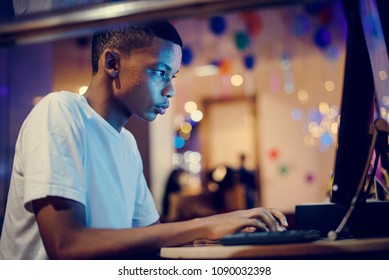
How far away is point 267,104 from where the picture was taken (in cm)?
638

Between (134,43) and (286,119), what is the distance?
5182 millimetres

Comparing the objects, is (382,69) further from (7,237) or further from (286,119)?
(286,119)

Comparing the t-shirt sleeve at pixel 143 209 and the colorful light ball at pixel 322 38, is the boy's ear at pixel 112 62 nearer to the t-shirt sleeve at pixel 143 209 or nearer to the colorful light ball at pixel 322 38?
the t-shirt sleeve at pixel 143 209

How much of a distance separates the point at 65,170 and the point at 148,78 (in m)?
0.41

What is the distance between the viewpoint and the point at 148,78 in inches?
Answer: 48.2

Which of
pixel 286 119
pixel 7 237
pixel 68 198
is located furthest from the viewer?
pixel 286 119

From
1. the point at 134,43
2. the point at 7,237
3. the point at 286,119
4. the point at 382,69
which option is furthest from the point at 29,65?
the point at 286,119

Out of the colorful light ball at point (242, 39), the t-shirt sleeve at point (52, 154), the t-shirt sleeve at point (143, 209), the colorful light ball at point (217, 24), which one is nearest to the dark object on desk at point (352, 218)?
the t-shirt sleeve at point (143, 209)

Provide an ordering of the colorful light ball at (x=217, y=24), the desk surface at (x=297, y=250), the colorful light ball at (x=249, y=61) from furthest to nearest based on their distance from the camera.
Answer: the colorful light ball at (x=249, y=61)
the colorful light ball at (x=217, y=24)
the desk surface at (x=297, y=250)

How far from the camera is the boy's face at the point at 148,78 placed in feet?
4.01

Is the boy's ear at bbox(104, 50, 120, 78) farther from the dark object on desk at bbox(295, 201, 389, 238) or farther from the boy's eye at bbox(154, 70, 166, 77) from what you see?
the dark object on desk at bbox(295, 201, 389, 238)

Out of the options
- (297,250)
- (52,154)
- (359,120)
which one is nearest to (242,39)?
(359,120)

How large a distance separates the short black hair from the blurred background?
2.52 m

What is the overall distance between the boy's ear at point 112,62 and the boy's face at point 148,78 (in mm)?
12
